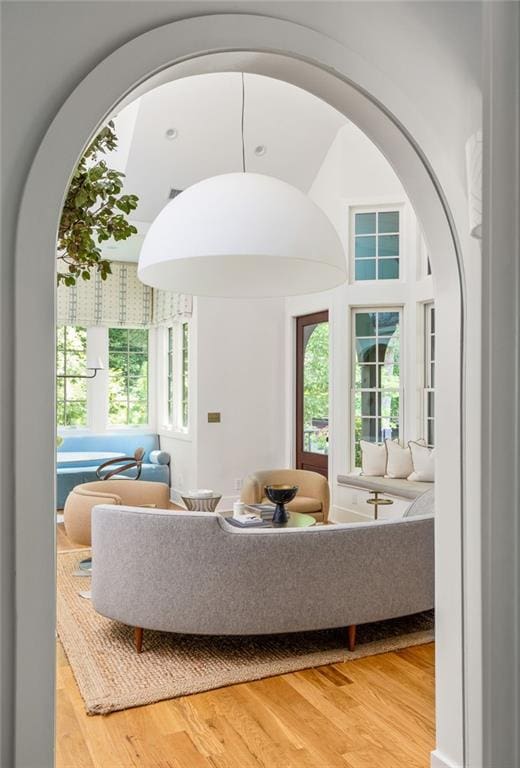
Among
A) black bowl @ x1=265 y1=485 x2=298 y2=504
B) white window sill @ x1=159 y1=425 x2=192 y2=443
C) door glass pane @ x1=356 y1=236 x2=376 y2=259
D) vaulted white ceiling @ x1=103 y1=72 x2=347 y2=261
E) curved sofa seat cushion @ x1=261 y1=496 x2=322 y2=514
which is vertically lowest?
curved sofa seat cushion @ x1=261 y1=496 x2=322 y2=514

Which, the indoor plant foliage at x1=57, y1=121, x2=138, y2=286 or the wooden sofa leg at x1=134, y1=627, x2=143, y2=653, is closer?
the indoor plant foliage at x1=57, y1=121, x2=138, y2=286

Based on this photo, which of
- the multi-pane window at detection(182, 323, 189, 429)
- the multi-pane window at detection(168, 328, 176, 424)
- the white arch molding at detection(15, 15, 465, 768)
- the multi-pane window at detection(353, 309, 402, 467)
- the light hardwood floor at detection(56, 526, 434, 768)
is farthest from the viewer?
the multi-pane window at detection(168, 328, 176, 424)

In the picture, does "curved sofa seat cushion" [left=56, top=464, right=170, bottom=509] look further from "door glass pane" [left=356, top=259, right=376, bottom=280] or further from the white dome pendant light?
the white dome pendant light

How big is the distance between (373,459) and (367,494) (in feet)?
1.19

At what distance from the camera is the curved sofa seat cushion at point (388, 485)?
5.05 m

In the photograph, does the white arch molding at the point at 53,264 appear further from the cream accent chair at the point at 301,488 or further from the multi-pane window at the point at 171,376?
the multi-pane window at the point at 171,376

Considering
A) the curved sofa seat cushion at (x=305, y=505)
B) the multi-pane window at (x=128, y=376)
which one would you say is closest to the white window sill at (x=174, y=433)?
the multi-pane window at (x=128, y=376)

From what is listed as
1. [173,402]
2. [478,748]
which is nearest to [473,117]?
[478,748]

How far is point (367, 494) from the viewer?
587 cm

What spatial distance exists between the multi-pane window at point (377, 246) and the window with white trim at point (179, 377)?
93.4 inches

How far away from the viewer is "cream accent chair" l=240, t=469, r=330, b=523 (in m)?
5.42

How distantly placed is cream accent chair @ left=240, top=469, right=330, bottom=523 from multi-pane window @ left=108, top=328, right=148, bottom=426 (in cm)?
321

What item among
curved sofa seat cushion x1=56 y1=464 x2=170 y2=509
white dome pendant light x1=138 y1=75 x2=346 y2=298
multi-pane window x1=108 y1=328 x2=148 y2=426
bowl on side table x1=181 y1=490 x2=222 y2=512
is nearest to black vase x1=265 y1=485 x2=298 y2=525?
bowl on side table x1=181 y1=490 x2=222 y2=512

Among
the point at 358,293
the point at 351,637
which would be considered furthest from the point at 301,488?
the point at 351,637
